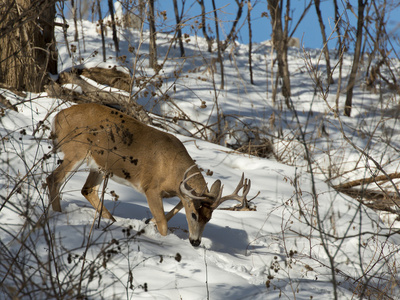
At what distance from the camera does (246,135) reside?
1048 centimetres

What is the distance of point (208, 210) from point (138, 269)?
149 centimetres

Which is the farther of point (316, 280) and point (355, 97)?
point (355, 97)

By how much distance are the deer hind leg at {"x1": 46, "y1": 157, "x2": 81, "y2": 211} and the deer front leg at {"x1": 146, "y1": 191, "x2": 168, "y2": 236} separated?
0.88m

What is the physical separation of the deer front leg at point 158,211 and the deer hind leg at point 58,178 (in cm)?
88

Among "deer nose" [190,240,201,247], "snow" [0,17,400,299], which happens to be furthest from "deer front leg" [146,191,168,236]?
"deer nose" [190,240,201,247]

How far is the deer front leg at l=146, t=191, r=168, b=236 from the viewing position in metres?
5.14

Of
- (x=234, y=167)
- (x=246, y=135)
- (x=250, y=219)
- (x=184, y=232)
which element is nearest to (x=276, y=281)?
(x=184, y=232)

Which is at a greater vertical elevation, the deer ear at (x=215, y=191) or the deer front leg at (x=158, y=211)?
the deer ear at (x=215, y=191)

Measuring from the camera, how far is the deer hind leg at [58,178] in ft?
16.1

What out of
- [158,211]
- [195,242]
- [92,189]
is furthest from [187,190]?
[92,189]

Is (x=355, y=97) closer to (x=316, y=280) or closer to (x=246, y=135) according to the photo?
(x=246, y=135)

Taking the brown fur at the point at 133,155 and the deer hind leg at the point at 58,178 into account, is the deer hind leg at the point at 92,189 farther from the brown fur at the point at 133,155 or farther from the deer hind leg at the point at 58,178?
the deer hind leg at the point at 58,178

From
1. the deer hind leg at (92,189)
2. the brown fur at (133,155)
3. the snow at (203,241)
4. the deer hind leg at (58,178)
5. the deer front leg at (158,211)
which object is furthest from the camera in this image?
the deer hind leg at (92,189)

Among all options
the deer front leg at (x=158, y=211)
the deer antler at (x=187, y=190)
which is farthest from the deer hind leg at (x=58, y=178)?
the deer antler at (x=187, y=190)
